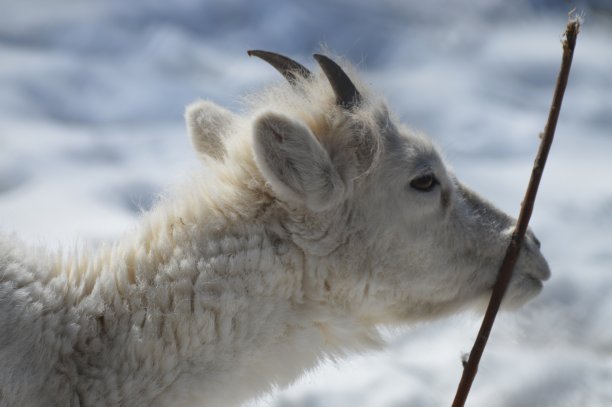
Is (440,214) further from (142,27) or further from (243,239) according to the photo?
(142,27)

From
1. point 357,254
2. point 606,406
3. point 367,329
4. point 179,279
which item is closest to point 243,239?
point 179,279

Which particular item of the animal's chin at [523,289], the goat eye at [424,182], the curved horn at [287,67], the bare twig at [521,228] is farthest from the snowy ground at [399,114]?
the curved horn at [287,67]

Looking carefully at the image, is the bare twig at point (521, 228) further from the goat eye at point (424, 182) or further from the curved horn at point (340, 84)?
the curved horn at point (340, 84)

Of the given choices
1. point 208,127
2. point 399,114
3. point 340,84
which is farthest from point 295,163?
point 399,114

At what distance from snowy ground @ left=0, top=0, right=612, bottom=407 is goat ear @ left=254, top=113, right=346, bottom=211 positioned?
2266mm

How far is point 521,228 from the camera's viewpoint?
341 cm

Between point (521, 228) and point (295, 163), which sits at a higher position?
point (521, 228)

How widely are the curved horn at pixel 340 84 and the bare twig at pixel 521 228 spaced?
0.87 meters

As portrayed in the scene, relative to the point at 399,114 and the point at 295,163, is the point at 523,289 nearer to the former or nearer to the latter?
Answer: the point at 295,163

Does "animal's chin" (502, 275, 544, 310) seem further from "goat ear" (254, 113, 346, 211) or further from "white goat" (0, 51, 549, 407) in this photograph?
"goat ear" (254, 113, 346, 211)

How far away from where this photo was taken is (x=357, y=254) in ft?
10.6

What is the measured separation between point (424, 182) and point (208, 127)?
118 cm

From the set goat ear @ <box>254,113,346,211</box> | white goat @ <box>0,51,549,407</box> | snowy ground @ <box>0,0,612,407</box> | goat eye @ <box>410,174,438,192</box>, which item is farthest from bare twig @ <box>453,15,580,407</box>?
snowy ground @ <box>0,0,612,407</box>

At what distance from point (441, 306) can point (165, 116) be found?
5816 mm
